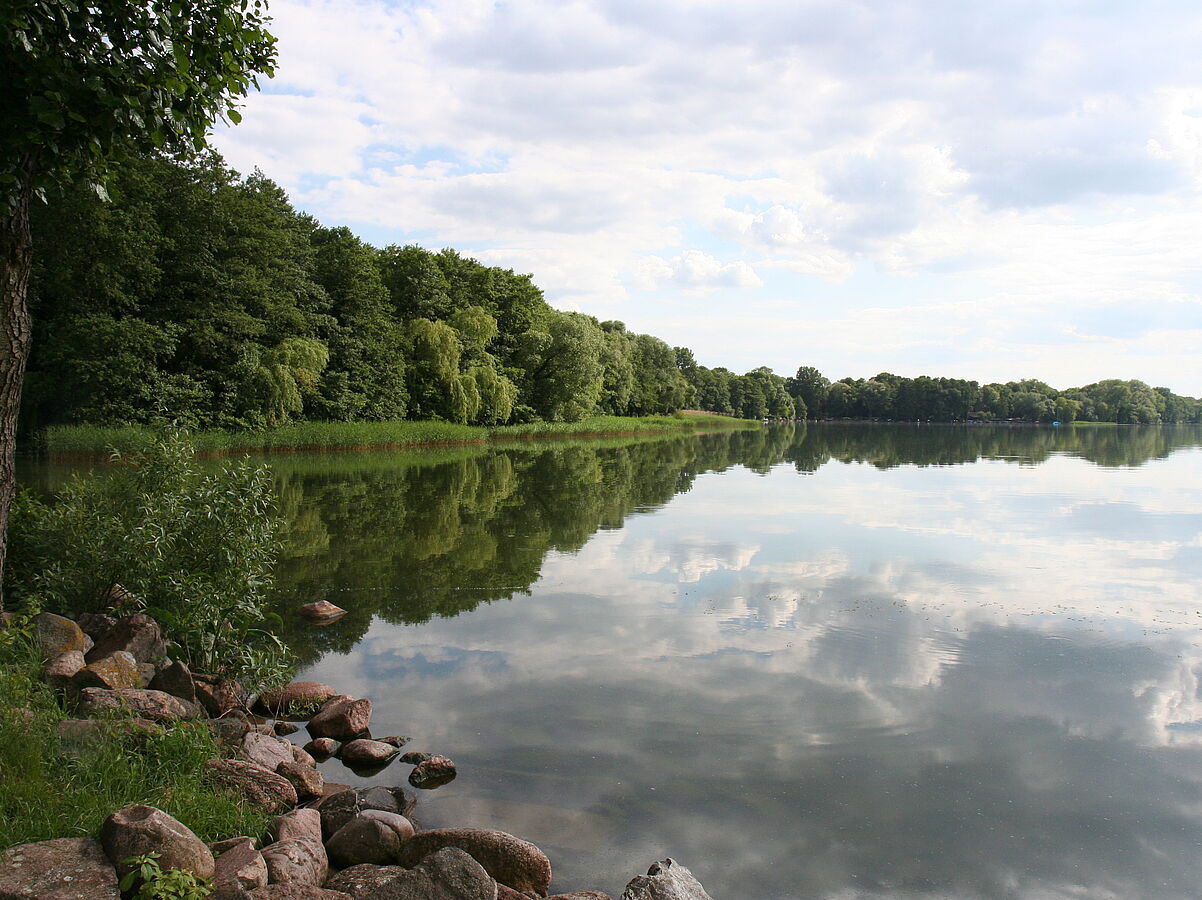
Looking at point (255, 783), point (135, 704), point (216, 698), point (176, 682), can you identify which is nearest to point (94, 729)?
point (135, 704)

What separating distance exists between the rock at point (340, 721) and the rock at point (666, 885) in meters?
3.46

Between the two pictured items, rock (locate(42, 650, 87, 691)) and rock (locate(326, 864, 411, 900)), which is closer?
rock (locate(326, 864, 411, 900))

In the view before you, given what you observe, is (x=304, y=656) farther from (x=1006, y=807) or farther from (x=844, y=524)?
(x=844, y=524)

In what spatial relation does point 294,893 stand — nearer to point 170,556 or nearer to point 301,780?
point 301,780

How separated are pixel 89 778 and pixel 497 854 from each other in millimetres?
2389

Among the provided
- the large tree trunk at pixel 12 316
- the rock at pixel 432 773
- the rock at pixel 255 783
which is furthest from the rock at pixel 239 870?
the large tree trunk at pixel 12 316

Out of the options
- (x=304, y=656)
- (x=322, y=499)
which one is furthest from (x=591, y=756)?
(x=322, y=499)

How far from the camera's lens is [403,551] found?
15.1m

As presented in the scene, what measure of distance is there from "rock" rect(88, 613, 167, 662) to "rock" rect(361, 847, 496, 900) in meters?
3.95

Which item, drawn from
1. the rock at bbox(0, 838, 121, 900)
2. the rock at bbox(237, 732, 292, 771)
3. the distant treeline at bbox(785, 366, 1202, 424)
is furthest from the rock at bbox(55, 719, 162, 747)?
the distant treeline at bbox(785, 366, 1202, 424)

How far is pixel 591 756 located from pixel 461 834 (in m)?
1.96

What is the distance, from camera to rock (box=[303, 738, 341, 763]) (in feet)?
21.6

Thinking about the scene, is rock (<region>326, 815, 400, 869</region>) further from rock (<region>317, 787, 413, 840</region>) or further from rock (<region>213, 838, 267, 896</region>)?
rock (<region>213, 838, 267, 896</region>)

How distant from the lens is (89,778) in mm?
4535
